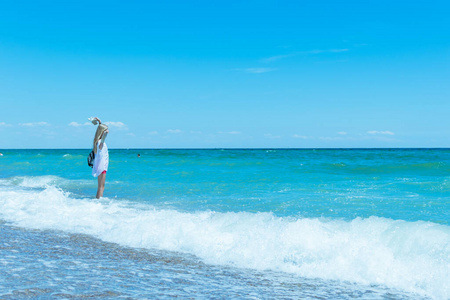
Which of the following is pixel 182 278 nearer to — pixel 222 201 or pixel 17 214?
pixel 17 214

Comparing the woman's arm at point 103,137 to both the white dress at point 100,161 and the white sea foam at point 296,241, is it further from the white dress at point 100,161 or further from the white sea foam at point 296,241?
the white sea foam at point 296,241

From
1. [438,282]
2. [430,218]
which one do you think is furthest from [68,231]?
[430,218]

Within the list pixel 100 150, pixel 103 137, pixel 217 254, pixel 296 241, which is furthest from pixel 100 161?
pixel 296 241

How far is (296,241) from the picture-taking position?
5.67 metres

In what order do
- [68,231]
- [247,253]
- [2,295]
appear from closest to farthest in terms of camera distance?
[2,295]
[247,253]
[68,231]

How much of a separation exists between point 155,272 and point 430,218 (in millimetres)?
6371

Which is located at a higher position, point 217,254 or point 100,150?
point 100,150

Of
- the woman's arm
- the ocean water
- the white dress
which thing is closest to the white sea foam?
the ocean water

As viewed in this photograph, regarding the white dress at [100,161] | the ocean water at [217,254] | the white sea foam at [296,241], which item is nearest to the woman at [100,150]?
the white dress at [100,161]

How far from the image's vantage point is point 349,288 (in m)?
4.11

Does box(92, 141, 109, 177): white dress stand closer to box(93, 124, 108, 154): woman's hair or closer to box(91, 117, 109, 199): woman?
box(91, 117, 109, 199): woman

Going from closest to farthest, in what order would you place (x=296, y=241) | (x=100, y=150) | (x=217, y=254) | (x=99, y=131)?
(x=217, y=254) < (x=296, y=241) < (x=99, y=131) < (x=100, y=150)

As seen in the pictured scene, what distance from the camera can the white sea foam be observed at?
455 centimetres

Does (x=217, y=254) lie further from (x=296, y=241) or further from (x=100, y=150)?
(x=100, y=150)
